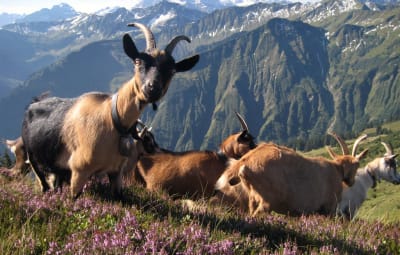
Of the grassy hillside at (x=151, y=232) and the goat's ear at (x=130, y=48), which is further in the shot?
the goat's ear at (x=130, y=48)

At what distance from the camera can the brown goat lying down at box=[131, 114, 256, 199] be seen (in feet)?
37.6

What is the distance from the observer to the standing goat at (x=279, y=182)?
32.8 ft

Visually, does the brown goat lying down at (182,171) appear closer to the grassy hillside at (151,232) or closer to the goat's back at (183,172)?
the goat's back at (183,172)

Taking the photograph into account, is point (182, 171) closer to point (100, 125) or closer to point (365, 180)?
point (100, 125)

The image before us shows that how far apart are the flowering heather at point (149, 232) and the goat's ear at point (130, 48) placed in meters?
2.15

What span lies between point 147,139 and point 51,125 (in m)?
5.93

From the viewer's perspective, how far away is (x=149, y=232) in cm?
429

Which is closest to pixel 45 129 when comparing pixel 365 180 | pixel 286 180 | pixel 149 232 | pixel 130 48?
pixel 130 48

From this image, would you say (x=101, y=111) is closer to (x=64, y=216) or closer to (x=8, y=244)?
(x=64, y=216)

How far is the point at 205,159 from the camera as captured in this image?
40.0ft

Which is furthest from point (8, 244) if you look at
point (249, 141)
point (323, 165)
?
point (249, 141)

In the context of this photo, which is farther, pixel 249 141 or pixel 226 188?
pixel 249 141

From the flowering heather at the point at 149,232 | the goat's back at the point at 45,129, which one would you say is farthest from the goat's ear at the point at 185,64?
the goat's back at the point at 45,129

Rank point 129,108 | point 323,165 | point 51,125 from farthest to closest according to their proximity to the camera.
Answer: point 323,165, point 51,125, point 129,108
